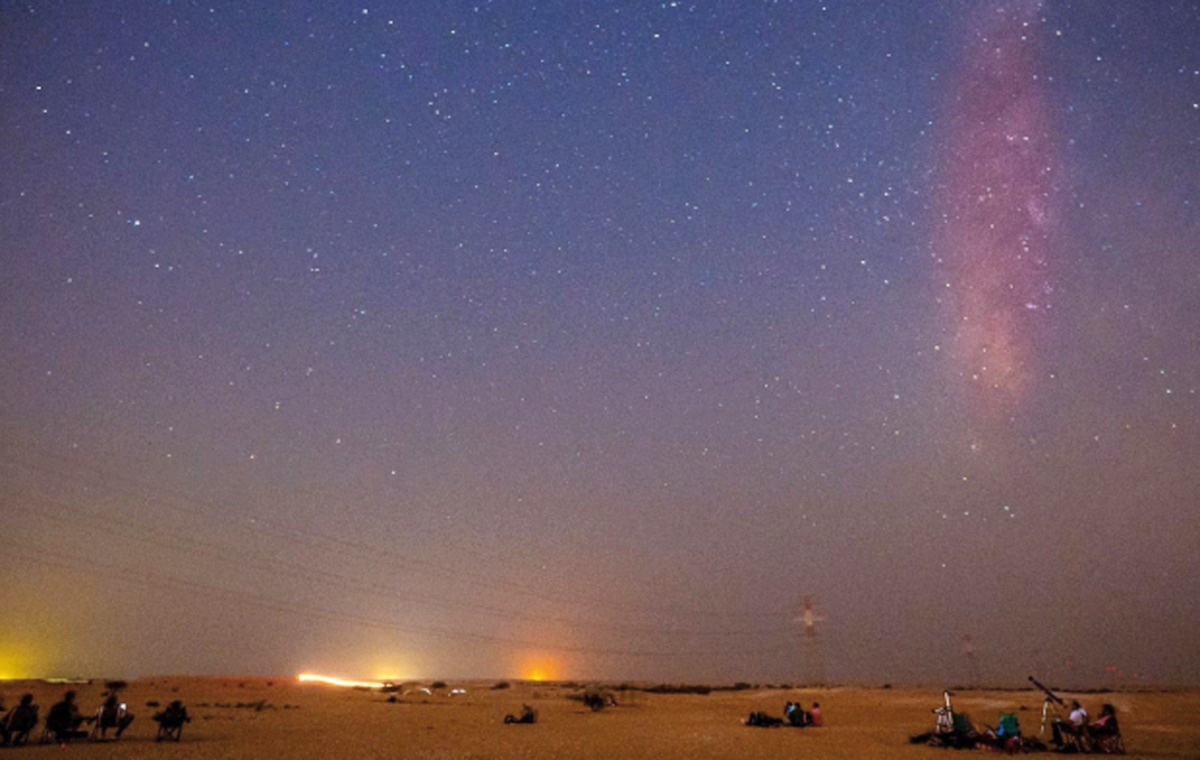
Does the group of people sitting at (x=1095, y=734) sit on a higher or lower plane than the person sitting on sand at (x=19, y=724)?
lower

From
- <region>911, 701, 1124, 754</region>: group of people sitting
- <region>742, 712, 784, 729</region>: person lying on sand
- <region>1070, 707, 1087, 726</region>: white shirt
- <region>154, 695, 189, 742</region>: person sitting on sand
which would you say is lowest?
<region>742, 712, 784, 729</region>: person lying on sand

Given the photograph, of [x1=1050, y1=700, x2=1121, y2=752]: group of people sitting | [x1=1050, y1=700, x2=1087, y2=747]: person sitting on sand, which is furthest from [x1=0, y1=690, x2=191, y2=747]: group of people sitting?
[x1=1050, y1=700, x2=1121, y2=752]: group of people sitting

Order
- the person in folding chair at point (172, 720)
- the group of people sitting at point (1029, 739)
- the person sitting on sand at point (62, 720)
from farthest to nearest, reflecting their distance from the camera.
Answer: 1. the group of people sitting at point (1029, 739)
2. the person in folding chair at point (172, 720)
3. the person sitting on sand at point (62, 720)

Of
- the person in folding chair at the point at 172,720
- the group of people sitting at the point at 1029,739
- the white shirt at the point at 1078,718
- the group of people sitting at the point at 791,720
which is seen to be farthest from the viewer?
the group of people sitting at the point at 791,720

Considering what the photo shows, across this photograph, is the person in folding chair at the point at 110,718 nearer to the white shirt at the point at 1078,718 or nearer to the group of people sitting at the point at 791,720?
the group of people sitting at the point at 791,720

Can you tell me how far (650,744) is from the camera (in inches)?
969

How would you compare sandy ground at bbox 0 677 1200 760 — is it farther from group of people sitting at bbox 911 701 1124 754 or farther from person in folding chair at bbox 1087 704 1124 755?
group of people sitting at bbox 911 701 1124 754

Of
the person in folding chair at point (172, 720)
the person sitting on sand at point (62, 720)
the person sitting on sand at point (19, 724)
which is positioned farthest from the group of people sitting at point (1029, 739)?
the person sitting on sand at point (19, 724)

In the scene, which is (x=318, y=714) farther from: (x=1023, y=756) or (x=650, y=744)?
(x=1023, y=756)

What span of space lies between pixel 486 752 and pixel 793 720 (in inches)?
657

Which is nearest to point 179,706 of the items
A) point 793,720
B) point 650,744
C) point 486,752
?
point 486,752

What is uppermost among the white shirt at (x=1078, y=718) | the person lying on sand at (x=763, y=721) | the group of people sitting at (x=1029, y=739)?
the white shirt at (x=1078, y=718)

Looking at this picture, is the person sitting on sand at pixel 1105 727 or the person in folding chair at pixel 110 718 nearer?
the person in folding chair at pixel 110 718

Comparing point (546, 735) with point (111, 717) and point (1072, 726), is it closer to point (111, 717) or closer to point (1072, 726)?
point (111, 717)
